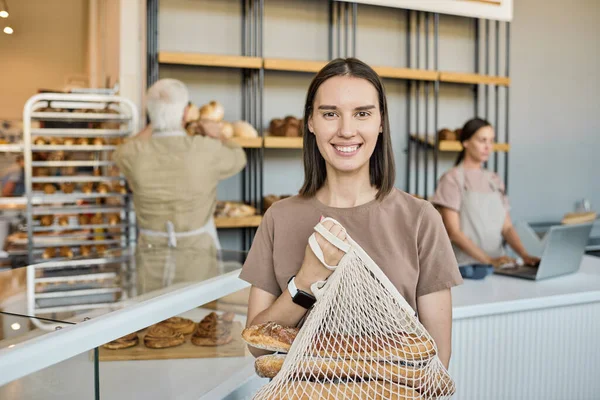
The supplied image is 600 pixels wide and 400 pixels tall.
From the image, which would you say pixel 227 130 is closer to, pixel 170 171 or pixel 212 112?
pixel 212 112

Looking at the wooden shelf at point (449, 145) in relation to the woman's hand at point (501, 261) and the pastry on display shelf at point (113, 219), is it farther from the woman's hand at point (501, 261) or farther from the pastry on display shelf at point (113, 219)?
the pastry on display shelf at point (113, 219)

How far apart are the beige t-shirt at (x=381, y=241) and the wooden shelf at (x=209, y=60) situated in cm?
254

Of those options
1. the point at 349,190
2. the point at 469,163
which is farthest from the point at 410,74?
the point at 349,190

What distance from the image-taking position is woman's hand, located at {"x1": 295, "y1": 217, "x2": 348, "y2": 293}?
0.98 metres

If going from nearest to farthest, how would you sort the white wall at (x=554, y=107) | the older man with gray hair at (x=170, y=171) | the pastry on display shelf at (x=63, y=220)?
the older man with gray hair at (x=170, y=171), the pastry on display shelf at (x=63, y=220), the white wall at (x=554, y=107)

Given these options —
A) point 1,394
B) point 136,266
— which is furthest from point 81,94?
point 1,394

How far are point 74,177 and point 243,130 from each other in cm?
97

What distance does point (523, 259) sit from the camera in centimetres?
284

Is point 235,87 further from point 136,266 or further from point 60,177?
point 136,266

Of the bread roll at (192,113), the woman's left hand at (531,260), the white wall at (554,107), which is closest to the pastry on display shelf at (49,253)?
the bread roll at (192,113)

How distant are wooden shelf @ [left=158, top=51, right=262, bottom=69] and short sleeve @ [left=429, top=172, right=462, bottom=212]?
135 centimetres

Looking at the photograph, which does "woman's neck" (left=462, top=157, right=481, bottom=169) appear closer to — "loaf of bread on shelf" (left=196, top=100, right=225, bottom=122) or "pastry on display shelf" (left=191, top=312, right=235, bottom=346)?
"loaf of bread on shelf" (left=196, top=100, right=225, bottom=122)

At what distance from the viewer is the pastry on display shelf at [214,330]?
1.58 metres

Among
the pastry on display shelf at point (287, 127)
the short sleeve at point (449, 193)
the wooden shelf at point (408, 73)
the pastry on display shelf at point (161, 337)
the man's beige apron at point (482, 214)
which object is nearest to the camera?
the pastry on display shelf at point (161, 337)
